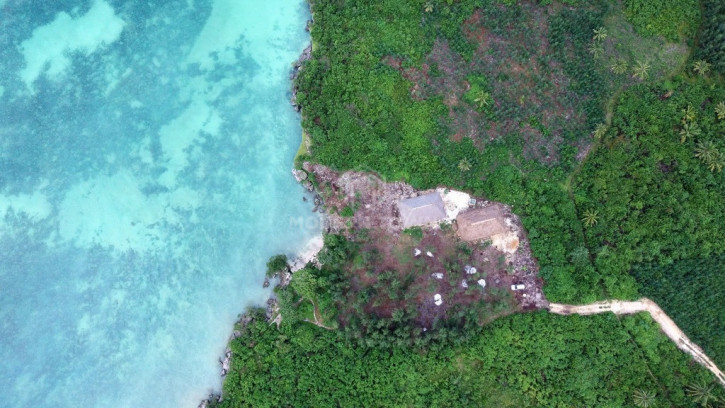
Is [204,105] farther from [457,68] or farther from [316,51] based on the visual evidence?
[457,68]

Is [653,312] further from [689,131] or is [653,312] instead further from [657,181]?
[689,131]

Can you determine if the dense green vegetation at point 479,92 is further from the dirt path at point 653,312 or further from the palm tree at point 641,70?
the dirt path at point 653,312

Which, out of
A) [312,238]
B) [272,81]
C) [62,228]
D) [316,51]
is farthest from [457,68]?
[62,228]

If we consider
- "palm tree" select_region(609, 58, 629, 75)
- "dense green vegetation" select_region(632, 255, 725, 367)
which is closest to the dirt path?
"dense green vegetation" select_region(632, 255, 725, 367)

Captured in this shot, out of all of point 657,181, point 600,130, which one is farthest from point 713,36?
point 657,181

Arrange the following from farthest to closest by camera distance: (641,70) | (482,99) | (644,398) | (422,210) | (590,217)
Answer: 1. (482,99)
2. (641,70)
3. (422,210)
4. (590,217)
5. (644,398)

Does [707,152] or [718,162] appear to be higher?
[707,152]
